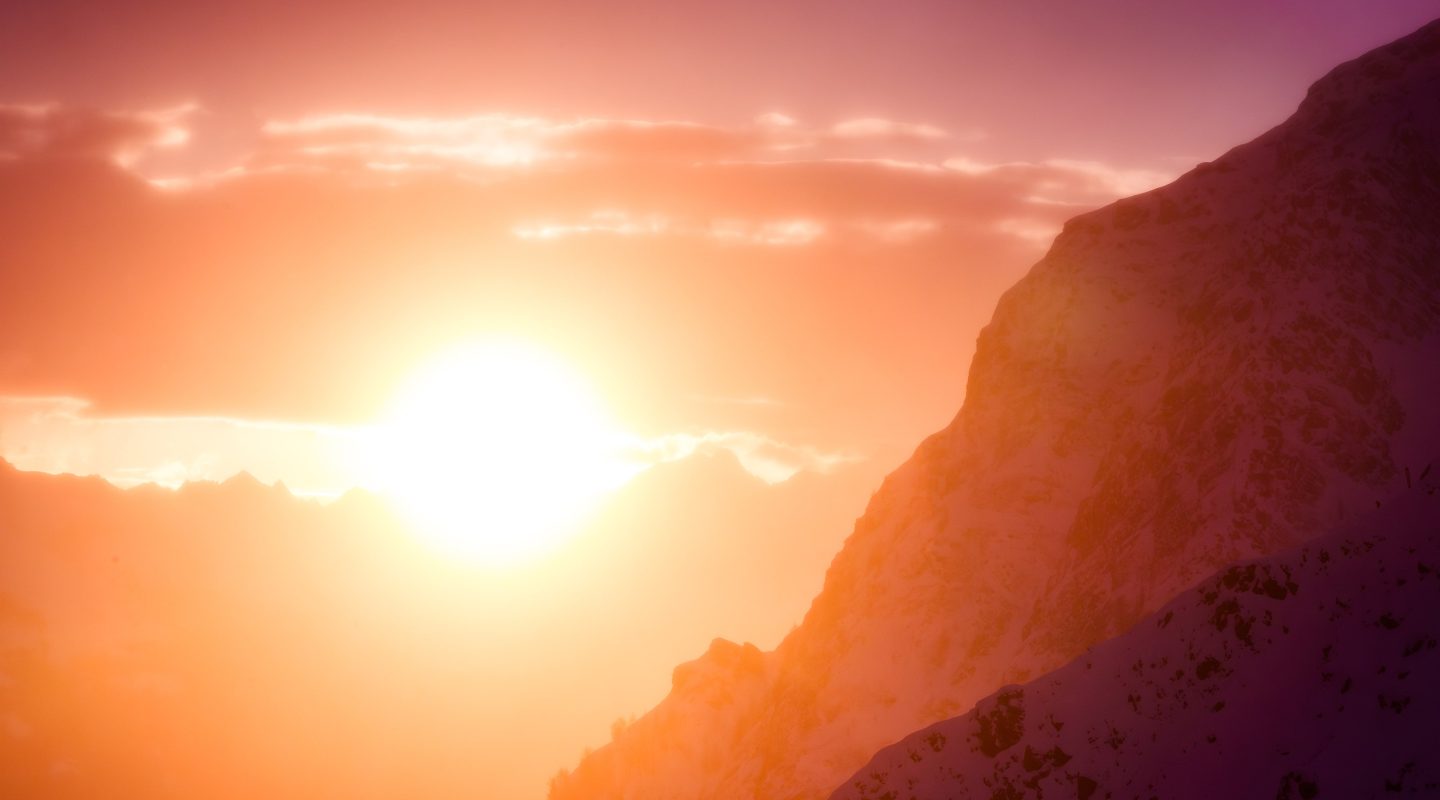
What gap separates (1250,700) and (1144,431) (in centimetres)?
3761

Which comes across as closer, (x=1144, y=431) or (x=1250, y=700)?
(x=1250, y=700)

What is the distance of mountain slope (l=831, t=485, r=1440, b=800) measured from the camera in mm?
22984

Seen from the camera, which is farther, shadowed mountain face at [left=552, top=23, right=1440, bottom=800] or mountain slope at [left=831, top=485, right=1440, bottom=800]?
shadowed mountain face at [left=552, top=23, right=1440, bottom=800]

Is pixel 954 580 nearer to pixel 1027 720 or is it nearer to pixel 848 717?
pixel 848 717

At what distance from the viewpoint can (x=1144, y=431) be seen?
6334cm

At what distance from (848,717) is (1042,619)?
1490 cm

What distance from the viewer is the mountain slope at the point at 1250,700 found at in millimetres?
22984

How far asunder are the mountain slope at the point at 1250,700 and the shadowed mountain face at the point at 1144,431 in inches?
841

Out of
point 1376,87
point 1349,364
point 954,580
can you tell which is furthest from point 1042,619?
point 1376,87

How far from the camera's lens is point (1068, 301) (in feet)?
233

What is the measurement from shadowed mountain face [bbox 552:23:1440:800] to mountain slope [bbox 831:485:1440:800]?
2136 centimetres

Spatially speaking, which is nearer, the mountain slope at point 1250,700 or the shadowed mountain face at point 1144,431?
the mountain slope at point 1250,700

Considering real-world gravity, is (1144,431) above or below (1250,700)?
above

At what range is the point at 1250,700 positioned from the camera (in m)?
27.8
